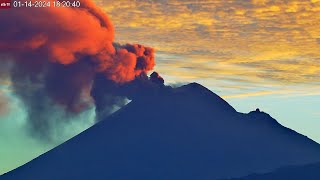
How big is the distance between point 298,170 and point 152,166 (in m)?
42.2

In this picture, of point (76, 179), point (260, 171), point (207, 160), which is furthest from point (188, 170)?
point (76, 179)

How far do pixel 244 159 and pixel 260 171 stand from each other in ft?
34.0

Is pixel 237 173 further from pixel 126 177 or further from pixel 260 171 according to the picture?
pixel 126 177

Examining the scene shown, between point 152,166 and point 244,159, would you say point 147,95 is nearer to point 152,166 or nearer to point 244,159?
point 152,166

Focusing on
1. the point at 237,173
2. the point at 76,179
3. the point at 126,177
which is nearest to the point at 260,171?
the point at 237,173

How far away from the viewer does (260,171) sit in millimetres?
190125

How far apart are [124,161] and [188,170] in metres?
19.7

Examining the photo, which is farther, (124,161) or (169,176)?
(124,161)

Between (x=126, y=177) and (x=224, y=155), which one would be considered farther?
(x=224, y=155)

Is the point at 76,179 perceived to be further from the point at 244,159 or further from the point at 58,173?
the point at 244,159

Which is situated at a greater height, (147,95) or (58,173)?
(147,95)

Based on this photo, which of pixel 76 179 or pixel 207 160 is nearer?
pixel 76 179

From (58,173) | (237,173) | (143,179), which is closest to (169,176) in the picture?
(143,179)

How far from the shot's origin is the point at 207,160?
7785 inches
